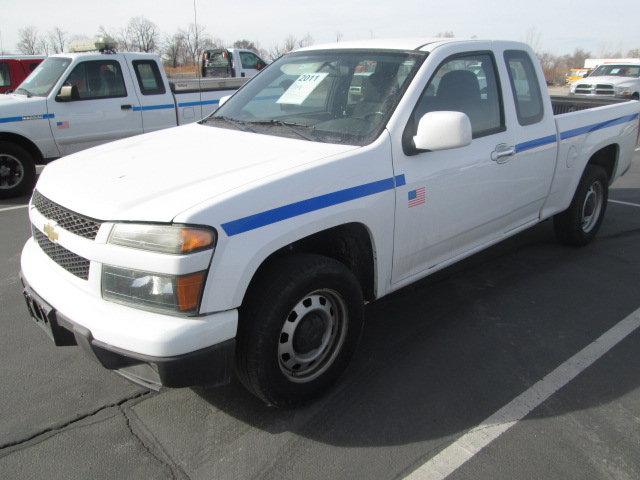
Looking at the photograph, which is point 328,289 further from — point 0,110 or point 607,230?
point 0,110

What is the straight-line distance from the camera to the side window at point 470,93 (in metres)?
3.36

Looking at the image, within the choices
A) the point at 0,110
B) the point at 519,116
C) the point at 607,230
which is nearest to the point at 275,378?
→ the point at 519,116

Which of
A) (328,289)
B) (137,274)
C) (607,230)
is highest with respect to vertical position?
(137,274)

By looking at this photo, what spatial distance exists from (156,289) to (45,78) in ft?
22.0

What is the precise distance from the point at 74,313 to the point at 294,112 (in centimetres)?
181

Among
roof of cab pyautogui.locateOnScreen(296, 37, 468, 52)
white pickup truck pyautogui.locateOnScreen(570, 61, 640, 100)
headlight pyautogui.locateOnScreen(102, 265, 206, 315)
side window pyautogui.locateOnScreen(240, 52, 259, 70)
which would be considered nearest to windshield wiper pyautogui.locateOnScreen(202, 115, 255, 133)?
roof of cab pyautogui.locateOnScreen(296, 37, 468, 52)

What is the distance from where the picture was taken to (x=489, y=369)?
3.27 metres

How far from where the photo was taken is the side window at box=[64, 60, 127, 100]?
7656mm

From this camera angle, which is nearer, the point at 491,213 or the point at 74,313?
the point at 74,313

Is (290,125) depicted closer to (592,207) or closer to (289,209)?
(289,209)

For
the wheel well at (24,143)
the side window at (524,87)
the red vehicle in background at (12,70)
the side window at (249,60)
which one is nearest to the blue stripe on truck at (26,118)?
the wheel well at (24,143)

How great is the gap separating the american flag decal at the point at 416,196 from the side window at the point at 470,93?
36cm

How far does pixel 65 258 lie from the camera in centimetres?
266

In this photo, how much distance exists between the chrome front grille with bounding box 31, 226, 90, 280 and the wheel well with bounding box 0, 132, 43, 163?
5.21 m
